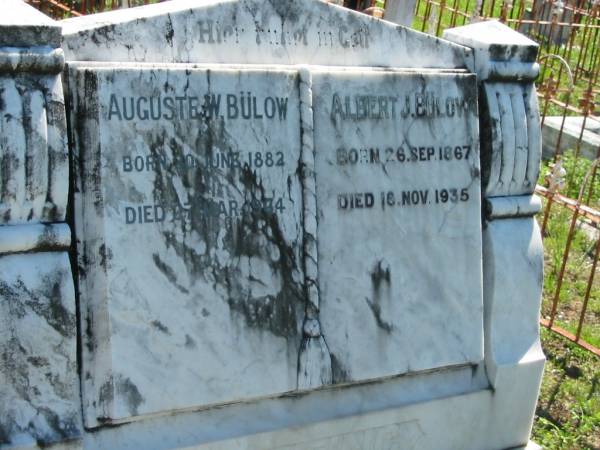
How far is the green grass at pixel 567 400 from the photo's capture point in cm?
420

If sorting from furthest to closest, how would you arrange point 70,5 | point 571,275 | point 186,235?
point 70,5 < point 571,275 < point 186,235

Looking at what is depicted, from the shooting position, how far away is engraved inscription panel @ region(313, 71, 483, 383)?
3314mm

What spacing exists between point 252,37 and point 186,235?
718 mm

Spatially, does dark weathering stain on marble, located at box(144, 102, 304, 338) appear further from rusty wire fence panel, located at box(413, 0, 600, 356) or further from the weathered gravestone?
rusty wire fence panel, located at box(413, 0, 600, 356)

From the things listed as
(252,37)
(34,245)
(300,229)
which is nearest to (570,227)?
(300,229)

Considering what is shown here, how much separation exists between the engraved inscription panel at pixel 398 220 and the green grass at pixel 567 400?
→ 845 mm

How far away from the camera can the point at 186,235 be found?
304 centimetres

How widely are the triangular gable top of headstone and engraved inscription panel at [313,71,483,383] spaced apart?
0.11 metres

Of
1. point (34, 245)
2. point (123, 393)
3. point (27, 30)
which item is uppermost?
point (27, 30)

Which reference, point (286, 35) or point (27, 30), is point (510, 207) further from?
point (27, 30)

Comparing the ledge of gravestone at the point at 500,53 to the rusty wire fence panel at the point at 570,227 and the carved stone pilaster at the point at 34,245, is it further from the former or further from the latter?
the carved stone pilaster at the point at 34,245

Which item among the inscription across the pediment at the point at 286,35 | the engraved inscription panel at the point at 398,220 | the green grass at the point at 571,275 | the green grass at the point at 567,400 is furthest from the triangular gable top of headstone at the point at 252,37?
the green grass at the point at 571,275

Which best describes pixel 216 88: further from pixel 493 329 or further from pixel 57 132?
pixel 493 329

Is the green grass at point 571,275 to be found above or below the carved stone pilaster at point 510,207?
below
